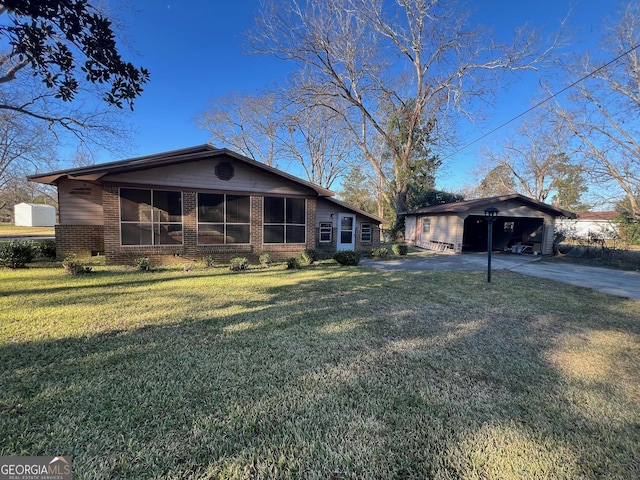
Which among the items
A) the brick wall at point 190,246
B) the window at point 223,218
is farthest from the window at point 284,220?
the window at point 223,218

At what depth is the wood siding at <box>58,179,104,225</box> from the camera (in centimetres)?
1019

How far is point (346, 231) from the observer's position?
46.9ft

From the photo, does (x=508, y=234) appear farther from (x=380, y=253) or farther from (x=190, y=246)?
(x=190, y=246)

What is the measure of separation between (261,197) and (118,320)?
7.27 m

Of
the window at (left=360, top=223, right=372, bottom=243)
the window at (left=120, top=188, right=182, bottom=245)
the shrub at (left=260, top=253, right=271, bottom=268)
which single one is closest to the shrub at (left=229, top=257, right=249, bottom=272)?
the shrub at (left=260, top=253, right=271, bottom=268)

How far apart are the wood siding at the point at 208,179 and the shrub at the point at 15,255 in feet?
10.2

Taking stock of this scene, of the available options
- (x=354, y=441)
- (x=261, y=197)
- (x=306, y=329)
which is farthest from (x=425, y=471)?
(x=261, y=197)

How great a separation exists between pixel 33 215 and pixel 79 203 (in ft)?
134

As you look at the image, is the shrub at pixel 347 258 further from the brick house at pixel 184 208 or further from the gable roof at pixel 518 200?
the gable roof at pixel 518 200

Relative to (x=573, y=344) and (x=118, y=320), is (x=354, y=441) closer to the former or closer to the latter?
(x=573, y=344)

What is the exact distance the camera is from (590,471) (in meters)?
1.97

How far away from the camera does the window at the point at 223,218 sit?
10.5 metres

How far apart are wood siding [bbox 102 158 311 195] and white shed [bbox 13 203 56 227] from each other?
141 ft

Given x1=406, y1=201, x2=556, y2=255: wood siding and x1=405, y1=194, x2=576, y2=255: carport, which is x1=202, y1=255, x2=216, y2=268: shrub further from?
x1=406, y1=201, x2=556, y2=255: wood siding
